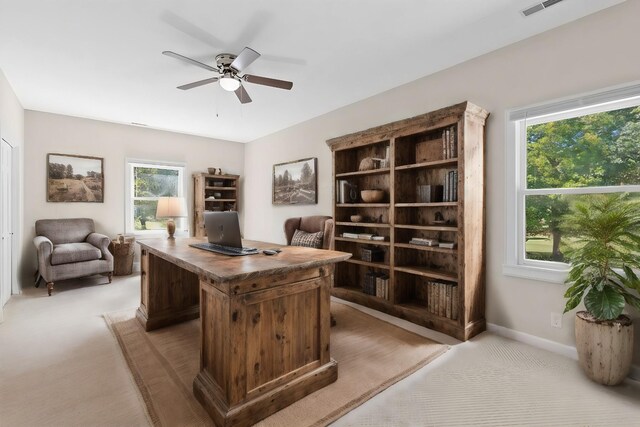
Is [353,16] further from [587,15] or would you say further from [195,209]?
[195,209]

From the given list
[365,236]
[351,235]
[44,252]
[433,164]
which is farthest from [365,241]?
[44,252]

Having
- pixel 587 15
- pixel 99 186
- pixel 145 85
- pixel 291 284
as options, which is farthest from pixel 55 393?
pixel 587 15

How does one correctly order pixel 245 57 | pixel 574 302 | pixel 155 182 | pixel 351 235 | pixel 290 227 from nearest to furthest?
pixel 574 302 → pixel 245 57 → pixel 351 235 → pixel 290 227 → pixel 155 182

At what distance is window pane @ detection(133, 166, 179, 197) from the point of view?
17.9ft

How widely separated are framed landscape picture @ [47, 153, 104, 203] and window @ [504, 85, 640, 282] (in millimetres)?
5778

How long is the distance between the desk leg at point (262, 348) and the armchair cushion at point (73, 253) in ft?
11.0

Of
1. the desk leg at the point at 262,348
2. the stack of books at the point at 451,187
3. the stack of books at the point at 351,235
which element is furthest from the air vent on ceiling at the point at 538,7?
the stack of books at the point at 351,235

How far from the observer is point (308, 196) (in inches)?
189

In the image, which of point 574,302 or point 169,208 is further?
point 169,208

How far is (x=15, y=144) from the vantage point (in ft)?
12.6

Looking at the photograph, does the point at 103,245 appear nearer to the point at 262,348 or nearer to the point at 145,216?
the point at 145,216

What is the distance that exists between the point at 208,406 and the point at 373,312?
2018 mm

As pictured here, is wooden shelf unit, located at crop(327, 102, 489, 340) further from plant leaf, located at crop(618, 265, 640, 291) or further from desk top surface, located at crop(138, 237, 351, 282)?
desk top surface, located at crop(138, 237, 351, 282)

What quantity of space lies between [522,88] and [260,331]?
2.82 m
